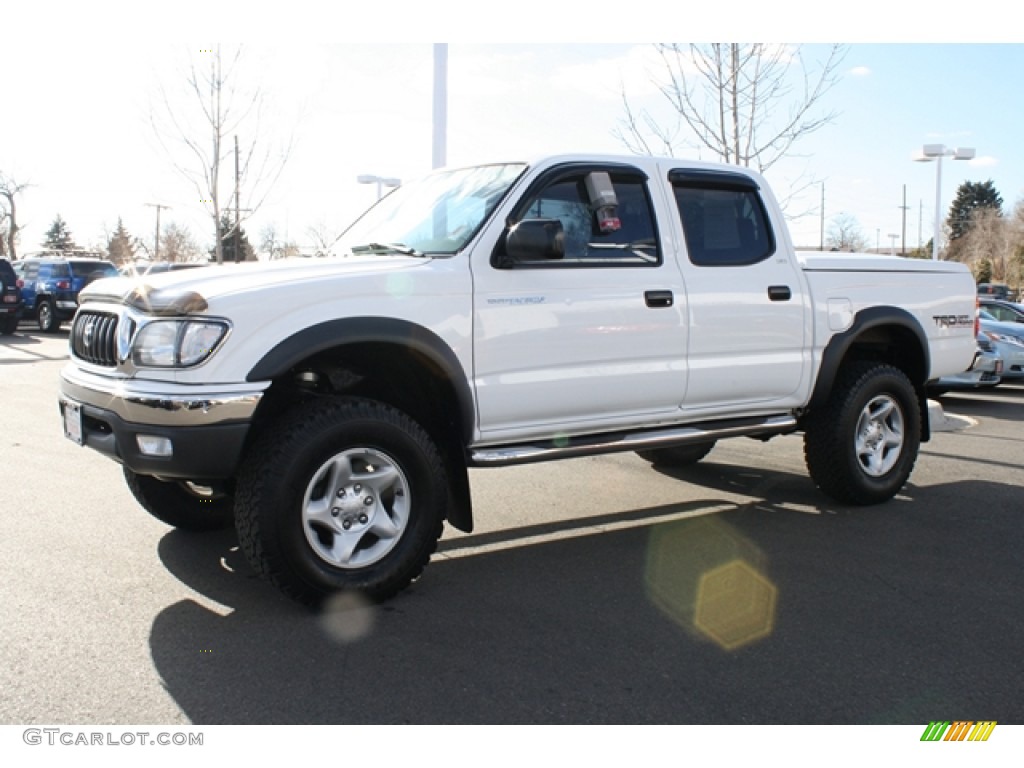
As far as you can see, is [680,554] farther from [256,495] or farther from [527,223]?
[256,495]

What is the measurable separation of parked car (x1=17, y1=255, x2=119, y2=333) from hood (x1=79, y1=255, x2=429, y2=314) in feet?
66.0

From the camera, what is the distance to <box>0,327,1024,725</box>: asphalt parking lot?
131 inches

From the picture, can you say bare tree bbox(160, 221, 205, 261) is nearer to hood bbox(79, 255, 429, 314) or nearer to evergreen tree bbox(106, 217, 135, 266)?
evergreen tree bbox(106, 217, 135, 266)

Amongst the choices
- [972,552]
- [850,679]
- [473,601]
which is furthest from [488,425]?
[972,552]

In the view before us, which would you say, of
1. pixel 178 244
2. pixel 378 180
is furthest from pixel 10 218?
pixel 378 180

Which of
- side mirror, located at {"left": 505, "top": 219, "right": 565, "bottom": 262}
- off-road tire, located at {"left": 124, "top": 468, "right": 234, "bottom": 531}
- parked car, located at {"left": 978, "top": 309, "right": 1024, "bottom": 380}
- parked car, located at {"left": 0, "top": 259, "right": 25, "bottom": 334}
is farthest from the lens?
parked car, located at {"left": 0, "top": 259, "right": 25, "bottom": 334}

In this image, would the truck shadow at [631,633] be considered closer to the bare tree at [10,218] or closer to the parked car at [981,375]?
the parked car at [981,375]

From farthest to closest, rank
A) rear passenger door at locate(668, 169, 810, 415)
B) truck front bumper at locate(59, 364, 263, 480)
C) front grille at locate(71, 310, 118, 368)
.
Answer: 1. rear passenger door at locate(668, 169, 810, 415)
2. front grille at locate(71, 310, 118, 368)
3. truck front bumper at locate(59, 364, 263, 480)

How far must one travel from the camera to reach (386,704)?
10.8 feet

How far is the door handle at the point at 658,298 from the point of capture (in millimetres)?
5125

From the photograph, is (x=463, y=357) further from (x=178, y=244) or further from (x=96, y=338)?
(x=178, y=244)

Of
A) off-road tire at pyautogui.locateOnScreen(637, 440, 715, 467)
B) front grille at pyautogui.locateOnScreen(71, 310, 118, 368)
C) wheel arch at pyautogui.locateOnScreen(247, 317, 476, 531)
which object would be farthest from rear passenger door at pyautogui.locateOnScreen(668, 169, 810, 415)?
front grille at pyautogui.locateOnScreen(71, 310, 118, 368)

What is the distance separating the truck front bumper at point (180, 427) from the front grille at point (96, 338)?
281 millimetres

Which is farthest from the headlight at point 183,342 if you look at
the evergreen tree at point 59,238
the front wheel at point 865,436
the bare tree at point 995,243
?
the evergreen tree at point 59,238
